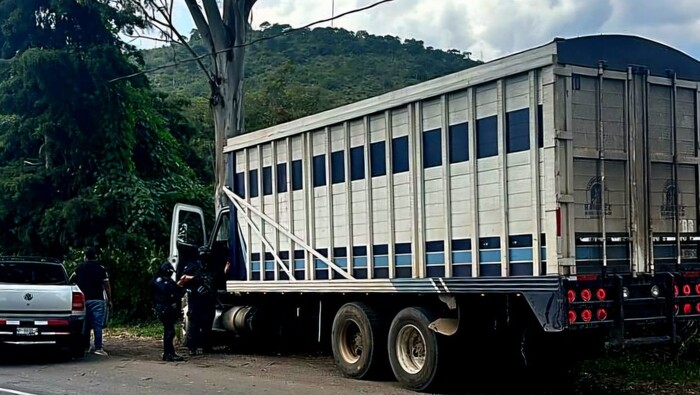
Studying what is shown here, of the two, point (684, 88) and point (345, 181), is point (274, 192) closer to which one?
point (345, 181)

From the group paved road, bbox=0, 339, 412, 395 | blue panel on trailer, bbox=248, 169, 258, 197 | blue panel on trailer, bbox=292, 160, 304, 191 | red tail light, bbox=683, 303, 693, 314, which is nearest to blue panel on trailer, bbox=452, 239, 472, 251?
paved road, bbox=0, 339, 412, 395

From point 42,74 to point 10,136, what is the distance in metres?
2.37

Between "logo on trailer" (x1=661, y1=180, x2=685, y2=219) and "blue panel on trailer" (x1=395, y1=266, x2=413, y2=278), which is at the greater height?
"logo on trailer" (x1=661, y1=180, x2=685, y2=219)

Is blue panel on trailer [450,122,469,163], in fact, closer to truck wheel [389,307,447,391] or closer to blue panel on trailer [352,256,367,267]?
truck wheel [389,307,447,391]

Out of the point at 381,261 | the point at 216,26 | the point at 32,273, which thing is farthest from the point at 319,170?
the point at 216,26

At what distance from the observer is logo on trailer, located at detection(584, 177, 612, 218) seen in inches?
346

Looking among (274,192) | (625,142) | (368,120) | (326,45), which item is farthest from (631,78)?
(326,45)

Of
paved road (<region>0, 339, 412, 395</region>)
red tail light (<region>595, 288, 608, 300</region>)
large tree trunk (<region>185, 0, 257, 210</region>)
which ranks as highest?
large tree trunk (<region>185, 0, 257, 210</region>)

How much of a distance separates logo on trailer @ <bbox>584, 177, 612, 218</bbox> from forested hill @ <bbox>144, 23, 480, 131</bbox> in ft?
83.0

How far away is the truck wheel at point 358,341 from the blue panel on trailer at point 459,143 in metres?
2.33

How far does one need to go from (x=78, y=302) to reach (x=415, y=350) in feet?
19.2

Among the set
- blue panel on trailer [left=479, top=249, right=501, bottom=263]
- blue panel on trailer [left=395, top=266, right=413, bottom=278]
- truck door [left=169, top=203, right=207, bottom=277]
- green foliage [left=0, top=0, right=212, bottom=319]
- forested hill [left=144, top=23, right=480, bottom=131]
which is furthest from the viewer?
forested hill [left=144, top=23, right=480, bottom=131]

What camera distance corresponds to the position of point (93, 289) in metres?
14.4

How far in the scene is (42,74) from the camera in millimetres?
21656
